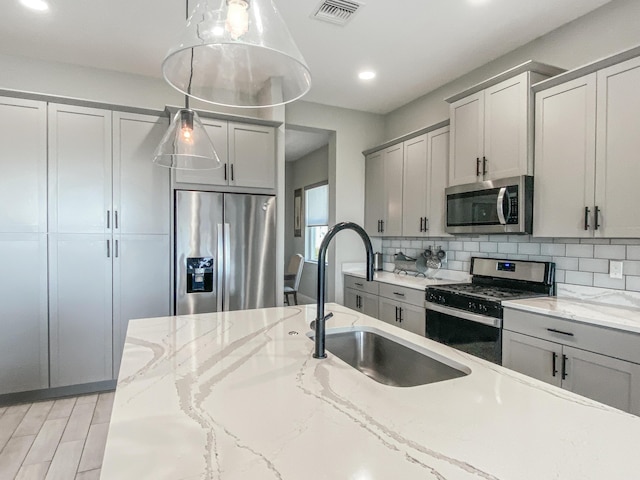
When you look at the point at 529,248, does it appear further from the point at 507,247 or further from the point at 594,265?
the point at 594,265

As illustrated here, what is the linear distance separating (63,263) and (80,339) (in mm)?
620

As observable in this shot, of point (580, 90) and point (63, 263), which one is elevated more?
point (580, 90)

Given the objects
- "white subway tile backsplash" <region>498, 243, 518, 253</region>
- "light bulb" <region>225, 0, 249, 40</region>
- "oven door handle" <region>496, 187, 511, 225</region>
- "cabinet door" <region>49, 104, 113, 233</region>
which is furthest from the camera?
"white subway tile backsplash" <region>498, 243, 518, 253</region>

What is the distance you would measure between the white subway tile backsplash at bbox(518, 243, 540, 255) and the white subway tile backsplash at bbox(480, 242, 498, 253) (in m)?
0.25

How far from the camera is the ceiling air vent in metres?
2.45

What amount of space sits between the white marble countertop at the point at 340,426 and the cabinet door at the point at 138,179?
2.22 meters

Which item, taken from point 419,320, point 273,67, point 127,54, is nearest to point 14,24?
point 127,54

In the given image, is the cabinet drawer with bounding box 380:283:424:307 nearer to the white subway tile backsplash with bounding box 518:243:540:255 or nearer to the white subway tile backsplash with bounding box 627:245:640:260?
the white subway tile backsplash with bounding box 518:243:540:255

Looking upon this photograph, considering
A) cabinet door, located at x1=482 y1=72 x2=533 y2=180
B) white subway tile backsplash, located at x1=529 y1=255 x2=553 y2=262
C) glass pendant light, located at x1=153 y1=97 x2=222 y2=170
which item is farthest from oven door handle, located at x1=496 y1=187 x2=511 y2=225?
glass pendant light, located at x1=153 y1=97 x2=222 y2=170

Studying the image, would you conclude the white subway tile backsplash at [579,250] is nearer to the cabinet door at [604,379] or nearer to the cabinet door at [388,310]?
the cabinet door at [604,379]

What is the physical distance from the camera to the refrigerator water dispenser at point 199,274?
313 cm

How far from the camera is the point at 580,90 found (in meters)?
2.33

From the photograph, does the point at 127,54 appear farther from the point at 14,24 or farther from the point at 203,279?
the point at 203,279

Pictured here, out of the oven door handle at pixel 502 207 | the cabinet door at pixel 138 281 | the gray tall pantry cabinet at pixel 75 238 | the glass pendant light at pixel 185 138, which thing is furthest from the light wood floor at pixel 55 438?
the oven door handle at pixel 502 207
